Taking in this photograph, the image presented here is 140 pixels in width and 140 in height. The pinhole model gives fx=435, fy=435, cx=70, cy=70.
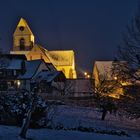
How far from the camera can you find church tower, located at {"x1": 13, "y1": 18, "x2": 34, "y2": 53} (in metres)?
156

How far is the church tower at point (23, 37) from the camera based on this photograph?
15638 cm

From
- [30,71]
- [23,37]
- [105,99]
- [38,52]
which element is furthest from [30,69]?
[23,37]

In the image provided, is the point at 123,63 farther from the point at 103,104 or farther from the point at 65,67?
the point at 65,67

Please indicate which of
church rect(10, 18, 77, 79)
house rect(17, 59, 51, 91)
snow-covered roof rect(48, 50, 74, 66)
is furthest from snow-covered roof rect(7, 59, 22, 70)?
snow-covered roof rect(48, 50, 74, 66)

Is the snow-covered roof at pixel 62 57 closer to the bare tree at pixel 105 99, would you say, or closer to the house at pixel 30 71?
the house at pixel 30 71

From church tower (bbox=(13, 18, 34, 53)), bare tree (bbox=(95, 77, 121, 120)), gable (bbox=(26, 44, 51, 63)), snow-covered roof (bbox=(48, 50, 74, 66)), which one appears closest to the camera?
bare tree (bbox=(95, 77, 121, 120))

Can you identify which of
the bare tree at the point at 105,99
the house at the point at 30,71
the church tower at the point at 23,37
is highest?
the church tower at the point at 23,37

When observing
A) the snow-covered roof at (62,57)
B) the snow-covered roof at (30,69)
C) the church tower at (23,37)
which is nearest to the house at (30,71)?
the snow-covered roof at (30,69)

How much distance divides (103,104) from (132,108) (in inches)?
496

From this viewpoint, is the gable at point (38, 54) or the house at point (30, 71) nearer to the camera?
the house at point (30, 71)

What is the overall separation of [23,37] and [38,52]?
25.1 m

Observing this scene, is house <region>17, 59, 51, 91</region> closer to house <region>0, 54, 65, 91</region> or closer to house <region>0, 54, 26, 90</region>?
house <region>0, 54, 65, 91</region>

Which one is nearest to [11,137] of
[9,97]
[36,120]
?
[36,120]

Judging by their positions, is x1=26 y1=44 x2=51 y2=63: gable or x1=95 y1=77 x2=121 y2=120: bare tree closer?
x1=95 y1=77 x2=121 y2=120: bare tree
